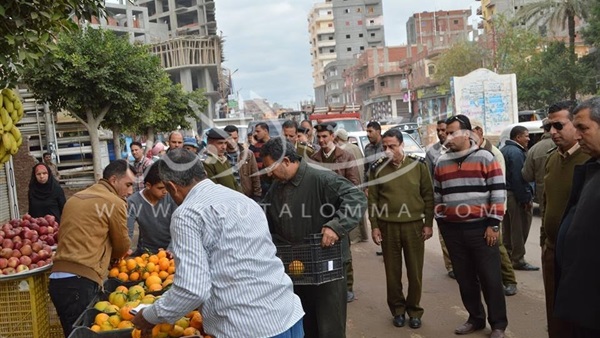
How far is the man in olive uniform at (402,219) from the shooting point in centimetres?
661

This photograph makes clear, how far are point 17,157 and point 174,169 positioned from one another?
50.4 ft

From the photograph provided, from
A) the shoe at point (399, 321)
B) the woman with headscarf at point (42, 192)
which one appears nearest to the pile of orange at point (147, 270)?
the shoe at point (399, 321)

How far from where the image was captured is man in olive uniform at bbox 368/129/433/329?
21.7ft

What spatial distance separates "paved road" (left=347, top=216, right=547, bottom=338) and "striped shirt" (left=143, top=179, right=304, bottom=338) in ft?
10.8

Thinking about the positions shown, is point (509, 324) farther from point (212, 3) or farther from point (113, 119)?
point (212, 3)

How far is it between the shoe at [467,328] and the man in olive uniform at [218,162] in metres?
3.81

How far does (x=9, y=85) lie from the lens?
5.03 metres

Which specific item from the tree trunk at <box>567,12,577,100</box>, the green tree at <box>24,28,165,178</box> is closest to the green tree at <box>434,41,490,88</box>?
the tree trunk at <box>567,12,577,100</box>

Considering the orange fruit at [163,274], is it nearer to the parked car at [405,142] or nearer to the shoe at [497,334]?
the shoe at [497,334]

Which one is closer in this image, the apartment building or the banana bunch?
the banana bunch

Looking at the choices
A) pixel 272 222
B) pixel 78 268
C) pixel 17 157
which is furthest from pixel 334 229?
pixel 17 157

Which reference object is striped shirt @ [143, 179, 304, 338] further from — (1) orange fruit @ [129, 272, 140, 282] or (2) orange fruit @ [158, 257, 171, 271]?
(2) orange fruit @ [158, 257, 171, 271]

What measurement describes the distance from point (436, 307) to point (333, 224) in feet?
10.6

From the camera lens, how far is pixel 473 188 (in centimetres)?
618
